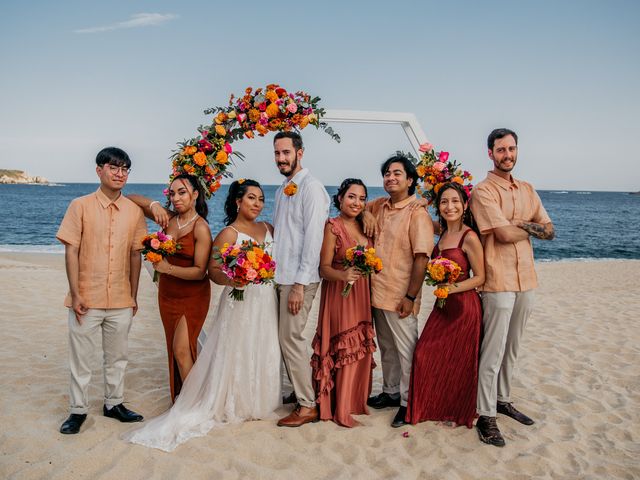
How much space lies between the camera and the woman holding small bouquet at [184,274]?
4.69 m

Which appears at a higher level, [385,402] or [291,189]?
[291,189]

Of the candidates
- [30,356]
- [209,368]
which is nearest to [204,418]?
[209,368]

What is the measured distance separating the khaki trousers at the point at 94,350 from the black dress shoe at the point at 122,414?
6 centimetres

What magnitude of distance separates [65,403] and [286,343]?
243cm

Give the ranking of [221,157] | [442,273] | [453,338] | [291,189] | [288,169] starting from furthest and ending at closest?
[221,157]
[288,169]
[291,189]
[453,338]
[442,273]

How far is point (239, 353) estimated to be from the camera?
4750 millimetres

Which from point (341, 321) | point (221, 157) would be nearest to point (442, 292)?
point (341, 321)

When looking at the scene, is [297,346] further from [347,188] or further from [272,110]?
[272,110]

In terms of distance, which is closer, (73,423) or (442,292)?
(442,292)

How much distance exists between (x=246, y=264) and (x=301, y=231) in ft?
2.71

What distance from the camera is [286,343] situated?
4.77m

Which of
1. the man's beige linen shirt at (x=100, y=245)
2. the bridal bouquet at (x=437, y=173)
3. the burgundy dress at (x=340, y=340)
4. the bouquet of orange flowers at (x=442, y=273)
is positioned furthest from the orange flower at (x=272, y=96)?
the bouquet of orange flowers at (x=442, y=273)

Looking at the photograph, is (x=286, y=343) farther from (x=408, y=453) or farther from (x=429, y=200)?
(x=429, y=200)

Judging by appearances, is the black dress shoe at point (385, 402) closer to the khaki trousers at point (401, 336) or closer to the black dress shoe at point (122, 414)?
the khaki trousers at point (401, 336)
